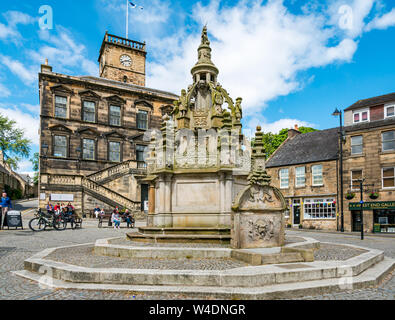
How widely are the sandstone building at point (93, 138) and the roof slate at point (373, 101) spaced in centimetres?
2208

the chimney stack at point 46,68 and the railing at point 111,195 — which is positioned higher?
the chimney stack at point 46,68

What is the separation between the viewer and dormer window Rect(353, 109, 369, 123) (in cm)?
2984

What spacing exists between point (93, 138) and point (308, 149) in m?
24.8

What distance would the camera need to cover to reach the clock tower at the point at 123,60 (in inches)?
1768

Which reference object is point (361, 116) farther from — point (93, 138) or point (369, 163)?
point (93, 138)

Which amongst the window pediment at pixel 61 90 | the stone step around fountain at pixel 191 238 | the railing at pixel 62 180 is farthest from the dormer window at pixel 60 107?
the stone step around fountain at pixel 191 238

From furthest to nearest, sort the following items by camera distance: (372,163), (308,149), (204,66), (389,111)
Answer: (308,149), (389,111), (372,163), (204,66)

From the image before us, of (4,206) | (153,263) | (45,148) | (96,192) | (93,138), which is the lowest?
(153,263)

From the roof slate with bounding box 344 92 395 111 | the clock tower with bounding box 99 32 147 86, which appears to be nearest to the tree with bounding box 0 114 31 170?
the clock tower with bounding box 99 32 147 86

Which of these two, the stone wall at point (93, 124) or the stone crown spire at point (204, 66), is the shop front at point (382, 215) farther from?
the stone wall at point (93, 124)

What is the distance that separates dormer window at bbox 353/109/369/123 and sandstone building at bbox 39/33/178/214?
22.2 m

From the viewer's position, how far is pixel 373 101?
30.0 m

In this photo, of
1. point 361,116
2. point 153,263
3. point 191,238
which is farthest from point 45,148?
point 361,116
